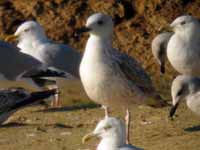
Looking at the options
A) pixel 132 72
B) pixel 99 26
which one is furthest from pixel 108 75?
pixel 99 26

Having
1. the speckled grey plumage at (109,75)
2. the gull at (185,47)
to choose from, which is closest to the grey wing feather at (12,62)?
the gull at (185,47)

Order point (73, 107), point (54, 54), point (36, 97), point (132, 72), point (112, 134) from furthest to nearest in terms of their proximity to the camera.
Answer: point (54, 54), point (73, 107), point (132, 72), point (36, 97), point (112, 134)

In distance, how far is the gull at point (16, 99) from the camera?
37.2 ft

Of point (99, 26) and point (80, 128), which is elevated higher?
point (99, 26)

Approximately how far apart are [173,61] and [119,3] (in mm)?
4203

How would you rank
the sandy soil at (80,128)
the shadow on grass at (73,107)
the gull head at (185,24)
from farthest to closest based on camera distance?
the shadow on grass at (73,107)
the gull head at (185,24)
the sandy soil at (80,128)

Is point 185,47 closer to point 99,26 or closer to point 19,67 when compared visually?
point 99,26

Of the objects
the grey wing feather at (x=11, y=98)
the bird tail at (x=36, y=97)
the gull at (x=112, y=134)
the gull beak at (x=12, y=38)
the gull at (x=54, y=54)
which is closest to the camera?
the gull at (x=112, y=134)

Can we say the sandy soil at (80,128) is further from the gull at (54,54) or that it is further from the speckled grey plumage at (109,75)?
the gull at (54,54)

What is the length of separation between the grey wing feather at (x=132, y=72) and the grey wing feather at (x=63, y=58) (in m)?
3.57

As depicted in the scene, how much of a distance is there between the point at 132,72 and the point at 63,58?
3.76m

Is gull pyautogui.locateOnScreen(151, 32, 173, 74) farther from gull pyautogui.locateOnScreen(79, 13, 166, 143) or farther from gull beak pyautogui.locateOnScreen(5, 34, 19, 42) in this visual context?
gull pyautogui.locateOnScreen(79, 13, 166, 143)

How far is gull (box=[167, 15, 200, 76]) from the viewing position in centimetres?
1334

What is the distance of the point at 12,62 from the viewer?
48.5 feet
